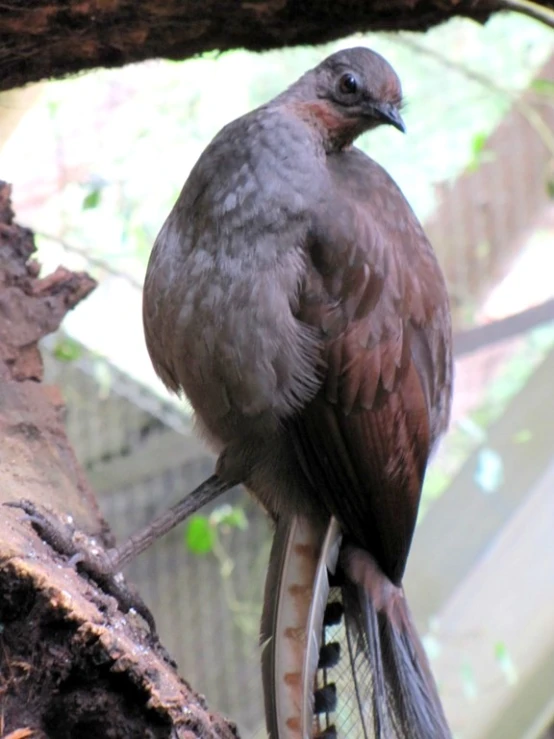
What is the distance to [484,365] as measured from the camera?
3.67 meters

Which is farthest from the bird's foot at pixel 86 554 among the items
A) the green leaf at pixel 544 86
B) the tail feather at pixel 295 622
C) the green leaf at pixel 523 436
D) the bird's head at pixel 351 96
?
the green leaf at pixel 523 436

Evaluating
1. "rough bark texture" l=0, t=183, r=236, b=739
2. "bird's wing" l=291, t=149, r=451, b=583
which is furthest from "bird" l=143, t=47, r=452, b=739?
"rough bark texture" l=0, t=183, r=236, b=739

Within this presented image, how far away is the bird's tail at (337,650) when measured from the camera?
67.1 inches

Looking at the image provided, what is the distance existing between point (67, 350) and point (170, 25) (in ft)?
3.73

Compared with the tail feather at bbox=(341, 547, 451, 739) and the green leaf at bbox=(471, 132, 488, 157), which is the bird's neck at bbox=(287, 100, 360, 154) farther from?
the green leaf at bbox=(471, 132, 488, 157)

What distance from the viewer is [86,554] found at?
148cm

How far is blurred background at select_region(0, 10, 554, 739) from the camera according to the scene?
2883 mm

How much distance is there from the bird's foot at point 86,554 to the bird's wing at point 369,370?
15.2 inches

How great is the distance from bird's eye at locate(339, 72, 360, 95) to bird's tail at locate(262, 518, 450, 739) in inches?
34.3

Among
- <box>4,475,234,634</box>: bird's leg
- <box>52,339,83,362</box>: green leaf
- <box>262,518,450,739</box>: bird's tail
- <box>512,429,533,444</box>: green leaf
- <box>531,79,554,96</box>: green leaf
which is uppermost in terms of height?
<box>531,79,554,96</box>: green leaf

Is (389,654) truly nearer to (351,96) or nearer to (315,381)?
(315,381)

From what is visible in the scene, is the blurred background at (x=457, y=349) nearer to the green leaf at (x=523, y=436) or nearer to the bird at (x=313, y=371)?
the green leaf at (x=523, y=436)

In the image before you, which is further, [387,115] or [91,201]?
[91,201]

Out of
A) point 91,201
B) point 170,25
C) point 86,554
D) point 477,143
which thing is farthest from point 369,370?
point 477,143
